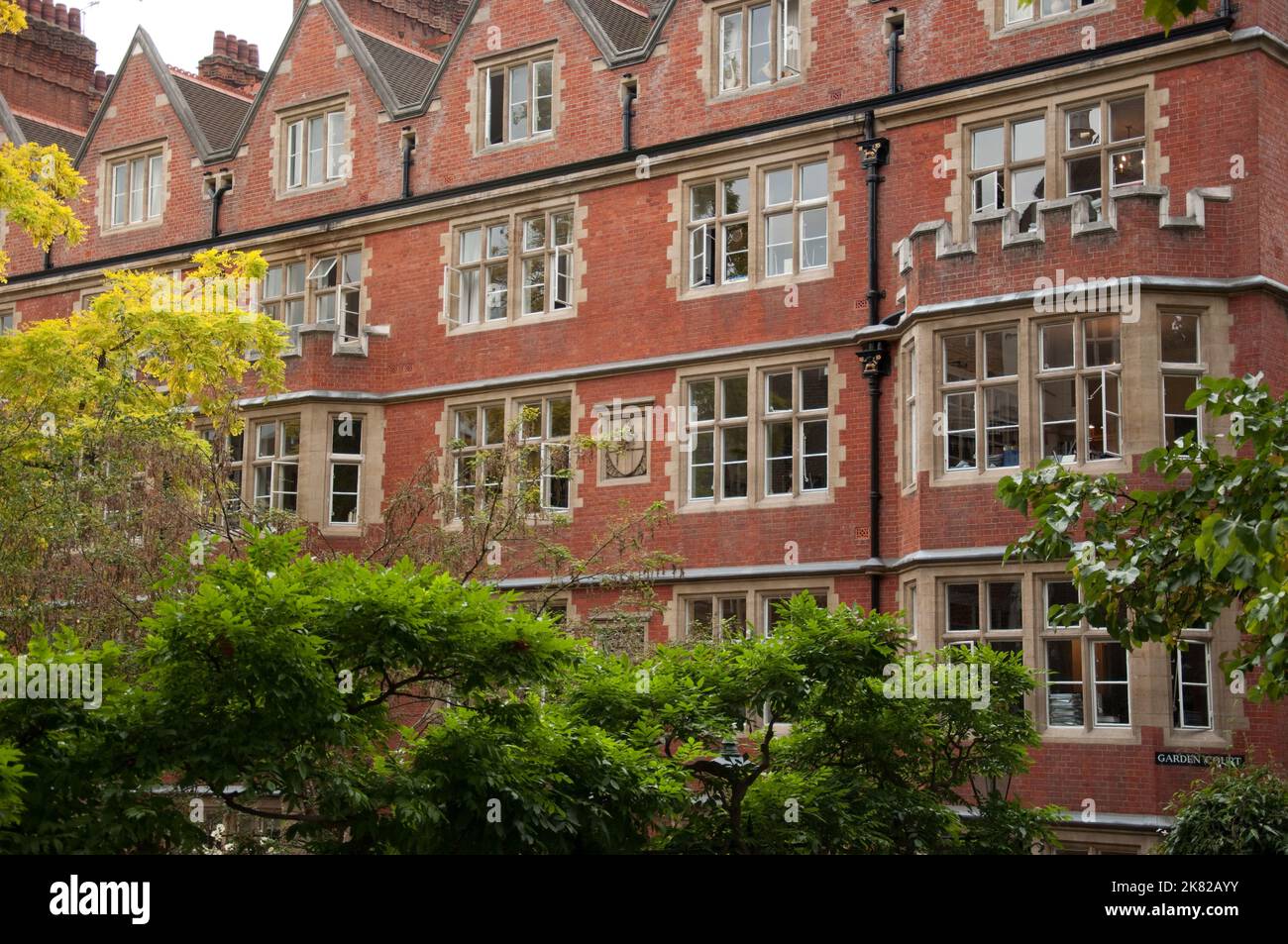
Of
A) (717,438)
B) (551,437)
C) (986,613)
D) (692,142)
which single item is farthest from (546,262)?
(986,613)

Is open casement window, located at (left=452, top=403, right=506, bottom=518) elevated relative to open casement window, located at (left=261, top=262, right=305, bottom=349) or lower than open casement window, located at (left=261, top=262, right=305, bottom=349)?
lower

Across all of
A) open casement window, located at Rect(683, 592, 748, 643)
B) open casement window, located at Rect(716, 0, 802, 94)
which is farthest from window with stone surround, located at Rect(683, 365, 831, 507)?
open casement window, located at Rect(716, 0, 802, 94)

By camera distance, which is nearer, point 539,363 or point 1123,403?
point 1123,403

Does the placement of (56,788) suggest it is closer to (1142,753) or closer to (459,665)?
(459,665)

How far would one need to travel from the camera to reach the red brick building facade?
18984 millimetres

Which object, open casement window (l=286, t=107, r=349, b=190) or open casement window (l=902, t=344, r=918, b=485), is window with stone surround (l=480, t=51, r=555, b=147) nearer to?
open casement window (l=286, t=107, r=349, b=190)

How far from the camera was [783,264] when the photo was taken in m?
22.8

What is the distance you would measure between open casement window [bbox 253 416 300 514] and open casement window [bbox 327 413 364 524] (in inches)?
20.8

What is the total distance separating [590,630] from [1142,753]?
648cm

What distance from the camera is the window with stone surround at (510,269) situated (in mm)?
24875

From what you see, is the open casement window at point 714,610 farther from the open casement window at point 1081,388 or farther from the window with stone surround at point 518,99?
the window with stone surround at point 518,99

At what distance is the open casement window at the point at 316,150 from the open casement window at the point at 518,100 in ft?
9.26

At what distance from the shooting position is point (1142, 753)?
18250 mm
